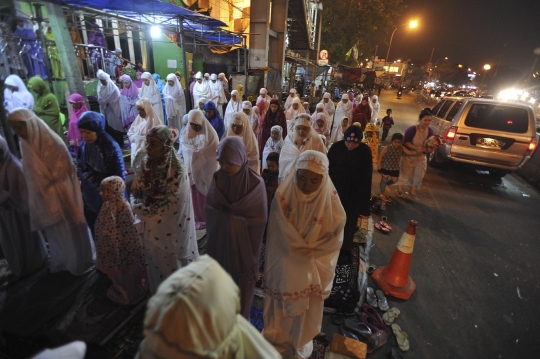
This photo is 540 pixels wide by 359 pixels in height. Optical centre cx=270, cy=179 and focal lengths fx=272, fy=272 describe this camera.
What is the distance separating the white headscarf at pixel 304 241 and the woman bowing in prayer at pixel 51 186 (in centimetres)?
240

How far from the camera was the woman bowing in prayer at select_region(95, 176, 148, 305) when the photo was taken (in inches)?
106

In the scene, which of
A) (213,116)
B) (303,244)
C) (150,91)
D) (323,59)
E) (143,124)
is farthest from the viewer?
(323,59)

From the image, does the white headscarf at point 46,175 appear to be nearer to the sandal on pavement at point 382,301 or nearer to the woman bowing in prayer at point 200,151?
the woman bowing in prayer at point 200,151

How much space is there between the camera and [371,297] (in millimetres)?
3318

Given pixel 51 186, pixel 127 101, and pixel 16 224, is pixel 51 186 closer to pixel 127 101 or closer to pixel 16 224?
pixel 16 224

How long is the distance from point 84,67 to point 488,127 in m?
12.8

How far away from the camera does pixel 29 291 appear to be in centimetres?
316

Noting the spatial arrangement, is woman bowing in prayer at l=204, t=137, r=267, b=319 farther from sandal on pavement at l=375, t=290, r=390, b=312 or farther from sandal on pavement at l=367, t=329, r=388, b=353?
sandal on pavement at l=375, t=290, r=390, b=312

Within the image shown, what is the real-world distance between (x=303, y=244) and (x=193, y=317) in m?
1.45

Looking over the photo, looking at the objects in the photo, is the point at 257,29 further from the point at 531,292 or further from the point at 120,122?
the point at 531,292

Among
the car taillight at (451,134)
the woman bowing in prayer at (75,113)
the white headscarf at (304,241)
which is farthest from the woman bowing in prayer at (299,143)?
the car taillight at (451,134)

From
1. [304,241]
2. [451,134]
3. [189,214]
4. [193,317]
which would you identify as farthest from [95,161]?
[451,134]

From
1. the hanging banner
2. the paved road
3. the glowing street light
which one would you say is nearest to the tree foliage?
the hanging banner

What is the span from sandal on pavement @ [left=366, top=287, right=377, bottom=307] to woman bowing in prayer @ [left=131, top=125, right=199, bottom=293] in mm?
2270
